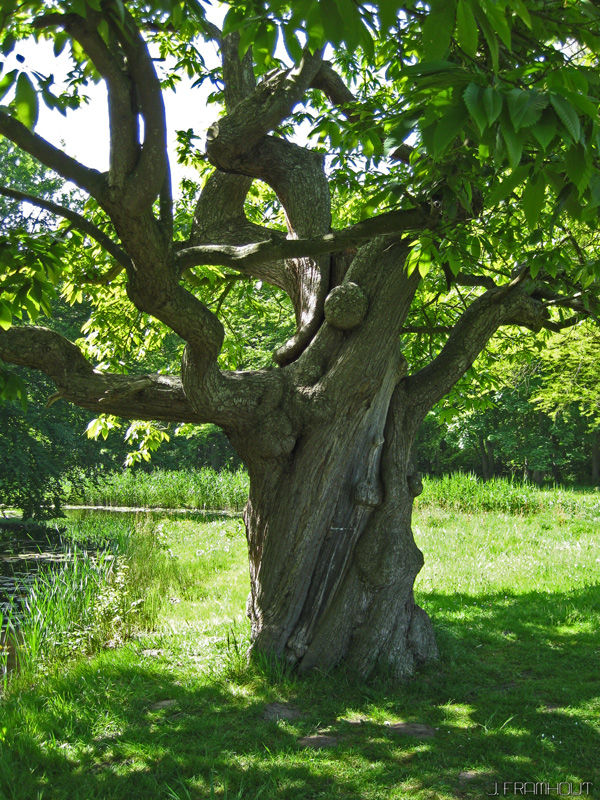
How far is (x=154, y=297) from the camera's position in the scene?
416 centimetres

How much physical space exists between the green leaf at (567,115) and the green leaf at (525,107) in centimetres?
3

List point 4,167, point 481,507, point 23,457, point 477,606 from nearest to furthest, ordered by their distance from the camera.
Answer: point 477,606, point 481,507, point 23,457, point 4,167

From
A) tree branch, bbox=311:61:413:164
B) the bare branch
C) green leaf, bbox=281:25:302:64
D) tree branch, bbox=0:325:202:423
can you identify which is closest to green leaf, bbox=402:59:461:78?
green leaf, bbox=281:25:302:64

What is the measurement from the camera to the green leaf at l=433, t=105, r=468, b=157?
1.63 metres

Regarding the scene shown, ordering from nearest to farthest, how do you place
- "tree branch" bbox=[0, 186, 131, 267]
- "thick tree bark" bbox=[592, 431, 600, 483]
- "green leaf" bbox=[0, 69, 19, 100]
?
1. "green leaf" bbox=[0, 69, 19, 100]
2. "tree branch" bbox=[0, 186, 131, 267]
3. "thick tree bark" bbox=[592, 431, 600, 483]

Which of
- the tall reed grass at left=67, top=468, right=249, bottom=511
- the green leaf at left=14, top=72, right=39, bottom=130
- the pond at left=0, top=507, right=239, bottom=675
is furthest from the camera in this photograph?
the tall reed grass at left=67, top=468, right=249, bottom=511

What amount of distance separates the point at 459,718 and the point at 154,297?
3.60 meters

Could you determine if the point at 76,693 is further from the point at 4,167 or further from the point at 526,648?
the point at 4,167

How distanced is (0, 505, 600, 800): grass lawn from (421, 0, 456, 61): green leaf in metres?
3.51

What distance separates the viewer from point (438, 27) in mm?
1696

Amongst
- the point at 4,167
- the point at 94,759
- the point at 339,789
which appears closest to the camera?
the point at 339,789

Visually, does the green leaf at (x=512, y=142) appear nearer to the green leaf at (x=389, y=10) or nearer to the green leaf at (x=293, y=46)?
the green leaf at (x=389, y=10)

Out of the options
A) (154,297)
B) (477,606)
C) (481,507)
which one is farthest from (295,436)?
(481,507)

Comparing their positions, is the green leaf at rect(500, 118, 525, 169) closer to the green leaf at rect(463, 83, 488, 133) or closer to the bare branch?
the green leaf at rect(463, 83, 488, 133)
